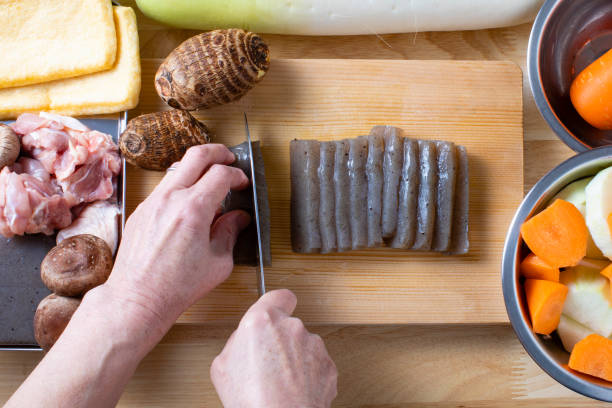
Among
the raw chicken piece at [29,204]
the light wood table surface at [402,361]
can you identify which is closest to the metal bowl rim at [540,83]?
the light wood table surface at [402,361]

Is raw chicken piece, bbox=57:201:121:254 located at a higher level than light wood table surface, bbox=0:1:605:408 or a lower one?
higher

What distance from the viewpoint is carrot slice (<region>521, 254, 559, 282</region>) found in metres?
1.37

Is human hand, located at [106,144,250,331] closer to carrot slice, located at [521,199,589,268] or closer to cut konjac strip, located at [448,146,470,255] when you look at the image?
cut konjac strip, located at [448,146,470,255]

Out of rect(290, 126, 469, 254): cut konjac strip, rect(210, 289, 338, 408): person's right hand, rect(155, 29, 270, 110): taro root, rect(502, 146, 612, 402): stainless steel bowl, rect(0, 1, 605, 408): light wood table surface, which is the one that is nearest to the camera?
rect(210, 289, 338, 408): person's right hand

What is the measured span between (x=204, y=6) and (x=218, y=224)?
2.23 feet

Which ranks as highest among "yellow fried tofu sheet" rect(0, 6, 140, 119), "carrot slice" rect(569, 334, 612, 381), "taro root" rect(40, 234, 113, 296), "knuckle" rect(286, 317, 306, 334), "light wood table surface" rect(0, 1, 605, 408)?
"yellow fried tofu sheet" rect(0, 6, 140, 119)

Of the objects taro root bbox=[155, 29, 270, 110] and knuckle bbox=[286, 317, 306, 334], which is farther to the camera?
taro root bbox=[155, 29, 270, 110]

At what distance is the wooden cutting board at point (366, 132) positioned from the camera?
1.64 meters

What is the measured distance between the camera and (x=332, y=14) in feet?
5.53

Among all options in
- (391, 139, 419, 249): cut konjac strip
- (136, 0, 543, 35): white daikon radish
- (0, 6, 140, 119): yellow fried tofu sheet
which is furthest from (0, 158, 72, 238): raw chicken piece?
(391, 139, 419, 249): cut konjac strip

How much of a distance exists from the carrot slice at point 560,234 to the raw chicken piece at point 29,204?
1.30 metres

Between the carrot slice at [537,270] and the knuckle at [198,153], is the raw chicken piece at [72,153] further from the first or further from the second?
the carrot slice at [537,270]

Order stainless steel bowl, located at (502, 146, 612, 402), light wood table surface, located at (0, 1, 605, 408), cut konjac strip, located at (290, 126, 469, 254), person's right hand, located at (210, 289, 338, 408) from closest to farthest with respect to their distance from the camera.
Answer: person's right hand, located at (210, 289, 338, 408), stainless steel bowl, located at (502, 146, 612, 402), cut konjac strip, located at (290, 126, 469, 254), light wood table surface, located at (0, 1, 605, 408)

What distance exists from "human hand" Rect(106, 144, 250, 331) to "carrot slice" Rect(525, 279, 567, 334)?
2.68ft
